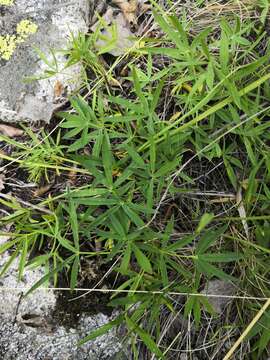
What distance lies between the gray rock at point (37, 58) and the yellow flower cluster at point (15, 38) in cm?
1

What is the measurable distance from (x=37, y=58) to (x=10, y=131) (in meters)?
0.32

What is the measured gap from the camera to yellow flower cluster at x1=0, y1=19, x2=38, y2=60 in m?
1.87

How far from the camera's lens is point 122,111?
1.74 m

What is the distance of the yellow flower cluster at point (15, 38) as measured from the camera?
1868 millimetres

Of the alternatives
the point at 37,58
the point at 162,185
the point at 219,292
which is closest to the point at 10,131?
the point at 37,58

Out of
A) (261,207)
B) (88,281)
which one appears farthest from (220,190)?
(88,281)

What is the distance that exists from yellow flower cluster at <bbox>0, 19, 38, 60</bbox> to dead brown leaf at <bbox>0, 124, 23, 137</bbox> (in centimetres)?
29

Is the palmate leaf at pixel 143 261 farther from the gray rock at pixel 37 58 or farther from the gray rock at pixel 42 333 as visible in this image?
the gray rock at pixel 37 58

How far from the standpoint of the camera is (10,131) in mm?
1817

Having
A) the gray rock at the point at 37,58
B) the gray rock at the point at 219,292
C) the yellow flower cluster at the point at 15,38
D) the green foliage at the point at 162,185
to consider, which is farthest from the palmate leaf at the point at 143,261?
the yellow flower cluster at the point at 15,38

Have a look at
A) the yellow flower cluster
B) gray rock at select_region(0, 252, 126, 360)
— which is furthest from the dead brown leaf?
gray rock at select_region(0, 252, 126, 360)

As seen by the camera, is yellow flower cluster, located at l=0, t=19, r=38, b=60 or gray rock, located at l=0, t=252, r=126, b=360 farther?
yellow flower cluster, located at l=0, t=19, r=38, b=60

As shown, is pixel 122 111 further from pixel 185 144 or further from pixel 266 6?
pixel 266 6

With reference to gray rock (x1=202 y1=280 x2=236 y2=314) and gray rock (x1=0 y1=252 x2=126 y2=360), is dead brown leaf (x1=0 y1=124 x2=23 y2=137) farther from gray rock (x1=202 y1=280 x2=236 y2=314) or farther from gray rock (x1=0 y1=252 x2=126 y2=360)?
gray rock (x1=202 y1=280 x2=236 y2=314)
